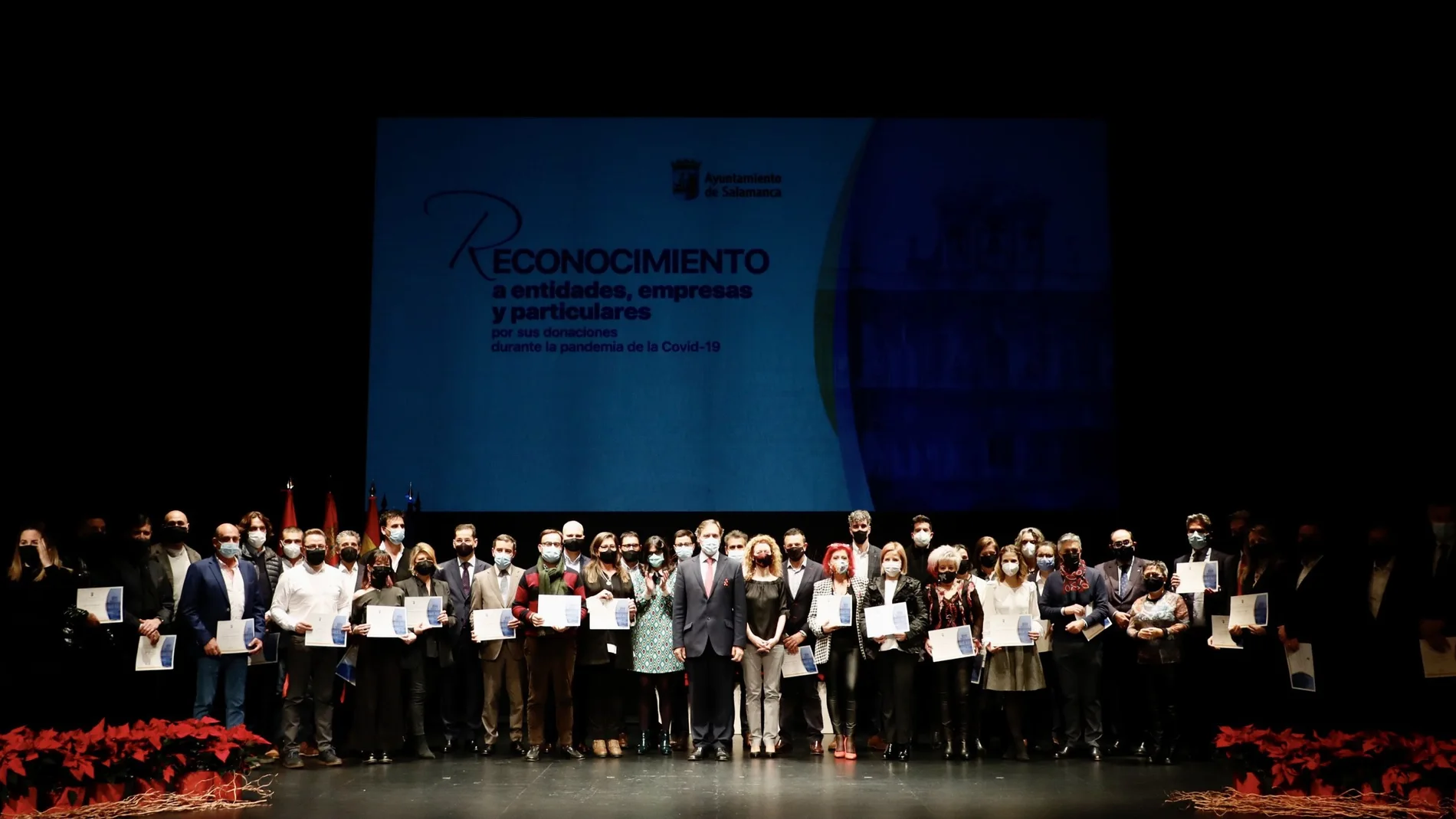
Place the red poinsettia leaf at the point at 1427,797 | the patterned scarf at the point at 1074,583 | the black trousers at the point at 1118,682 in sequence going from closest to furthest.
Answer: the red poinsettia leaf at the point at 1427,797, the patterned scarf at the point at 1074,583, the black trousers at the point at 1118,682

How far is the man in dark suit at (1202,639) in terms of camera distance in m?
8.11

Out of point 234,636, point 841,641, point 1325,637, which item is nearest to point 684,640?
point 841,641

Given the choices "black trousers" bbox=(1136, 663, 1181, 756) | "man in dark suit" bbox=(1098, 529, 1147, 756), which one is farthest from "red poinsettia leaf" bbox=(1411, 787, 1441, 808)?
"man in dark suit" bbox=(1098, 529, 1147, 756)

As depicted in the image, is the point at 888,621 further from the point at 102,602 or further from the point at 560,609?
the point at 102,602

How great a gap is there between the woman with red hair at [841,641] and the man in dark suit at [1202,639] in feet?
6.82

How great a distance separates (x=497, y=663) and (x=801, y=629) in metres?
2.02

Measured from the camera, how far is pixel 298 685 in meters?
7.84

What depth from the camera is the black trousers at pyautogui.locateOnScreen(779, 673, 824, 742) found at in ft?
27.6

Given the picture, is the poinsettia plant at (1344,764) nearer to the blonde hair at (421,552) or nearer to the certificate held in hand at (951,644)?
the certificate held in hand at (951,644)

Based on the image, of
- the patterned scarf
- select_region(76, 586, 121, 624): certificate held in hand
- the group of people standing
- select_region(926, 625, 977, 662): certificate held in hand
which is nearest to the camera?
select_region(76, 586, 121, 624): certificate held in hand

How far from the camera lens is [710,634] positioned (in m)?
8.20

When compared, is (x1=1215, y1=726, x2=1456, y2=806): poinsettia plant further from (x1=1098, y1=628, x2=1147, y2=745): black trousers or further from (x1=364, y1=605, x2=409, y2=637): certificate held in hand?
(x1=364, y1=605, x2=409, y2=637): certificate held in hand

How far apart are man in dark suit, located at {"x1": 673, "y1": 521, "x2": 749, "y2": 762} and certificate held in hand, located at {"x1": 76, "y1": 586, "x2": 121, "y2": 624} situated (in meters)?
3.36

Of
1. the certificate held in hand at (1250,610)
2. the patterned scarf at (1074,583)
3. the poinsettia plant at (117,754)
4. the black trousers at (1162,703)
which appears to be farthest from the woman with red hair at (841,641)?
the poinsettia plant at (117,754)
